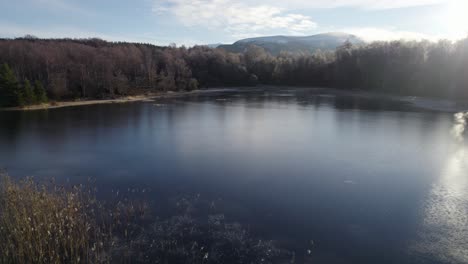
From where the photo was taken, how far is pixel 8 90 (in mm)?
23250

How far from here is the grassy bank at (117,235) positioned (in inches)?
201

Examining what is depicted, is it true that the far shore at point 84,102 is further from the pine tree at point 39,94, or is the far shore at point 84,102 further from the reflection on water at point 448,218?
the reflection on water at point 448,218

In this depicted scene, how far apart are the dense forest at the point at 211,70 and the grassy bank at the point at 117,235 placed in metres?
21.2

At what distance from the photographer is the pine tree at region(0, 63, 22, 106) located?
23.1 meters

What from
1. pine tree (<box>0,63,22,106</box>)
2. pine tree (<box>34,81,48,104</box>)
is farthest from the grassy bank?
pine tree (<box>34,81,48,104</box>)

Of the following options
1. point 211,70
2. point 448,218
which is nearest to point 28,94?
point 448,218

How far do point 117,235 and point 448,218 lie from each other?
6.91 m

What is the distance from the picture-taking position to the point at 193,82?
4281 cm

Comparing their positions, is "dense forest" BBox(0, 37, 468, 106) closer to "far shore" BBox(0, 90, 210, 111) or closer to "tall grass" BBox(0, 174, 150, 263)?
"far shore" BBox(0, 90, 210, 111)

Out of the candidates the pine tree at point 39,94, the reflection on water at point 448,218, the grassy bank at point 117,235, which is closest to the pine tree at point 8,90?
the pine tree at point 39,94

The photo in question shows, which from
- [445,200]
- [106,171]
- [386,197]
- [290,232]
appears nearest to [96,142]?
[106,171]

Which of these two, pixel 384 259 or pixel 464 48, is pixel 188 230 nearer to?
pixel 384 259

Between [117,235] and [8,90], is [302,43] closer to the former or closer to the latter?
[8,90]

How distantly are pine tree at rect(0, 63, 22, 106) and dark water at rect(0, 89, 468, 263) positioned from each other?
418 centimetres
